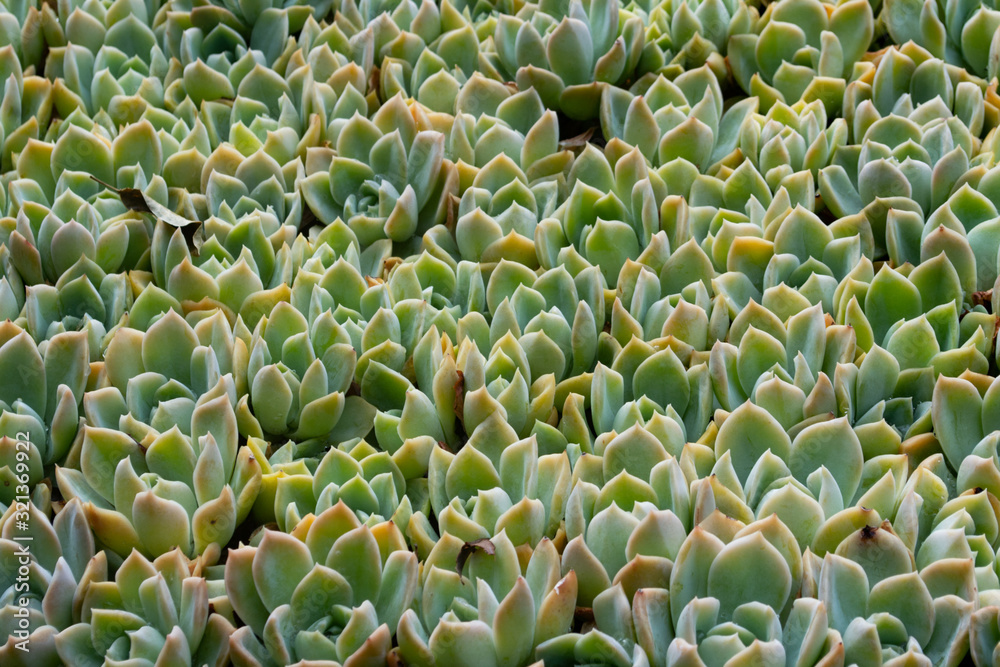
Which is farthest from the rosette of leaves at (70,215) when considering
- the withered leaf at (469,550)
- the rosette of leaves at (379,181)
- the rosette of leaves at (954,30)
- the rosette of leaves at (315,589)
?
the rosette of leaves at (954,30)

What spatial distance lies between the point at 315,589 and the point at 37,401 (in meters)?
0.53

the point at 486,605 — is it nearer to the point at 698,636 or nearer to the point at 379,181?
the point at 698,636

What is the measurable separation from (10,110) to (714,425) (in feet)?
4.66

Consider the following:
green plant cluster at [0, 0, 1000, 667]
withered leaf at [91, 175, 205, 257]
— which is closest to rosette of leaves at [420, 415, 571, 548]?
green plant cluster at [0, 0, 1000, 667]

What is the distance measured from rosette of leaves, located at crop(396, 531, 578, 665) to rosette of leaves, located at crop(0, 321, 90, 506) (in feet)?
1.82

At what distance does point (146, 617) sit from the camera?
47.3 inches

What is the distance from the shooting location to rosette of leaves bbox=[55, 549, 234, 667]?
45.8 inches

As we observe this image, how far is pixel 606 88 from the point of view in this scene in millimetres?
1939

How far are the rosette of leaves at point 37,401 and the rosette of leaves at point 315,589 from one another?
0.36m

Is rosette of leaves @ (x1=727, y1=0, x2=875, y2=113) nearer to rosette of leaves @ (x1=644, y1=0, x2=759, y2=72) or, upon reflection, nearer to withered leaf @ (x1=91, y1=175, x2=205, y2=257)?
rosette of leaves @ (x1=644, y1=0, x2=759, y2=72)

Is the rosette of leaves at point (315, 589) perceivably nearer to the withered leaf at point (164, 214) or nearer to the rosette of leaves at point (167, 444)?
the rosette of leaves at point (167, 444)

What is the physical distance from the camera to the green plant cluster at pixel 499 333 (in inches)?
46.1

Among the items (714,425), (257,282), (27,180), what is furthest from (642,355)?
(27,180)

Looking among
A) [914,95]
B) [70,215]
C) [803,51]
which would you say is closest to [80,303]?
[70,215]
